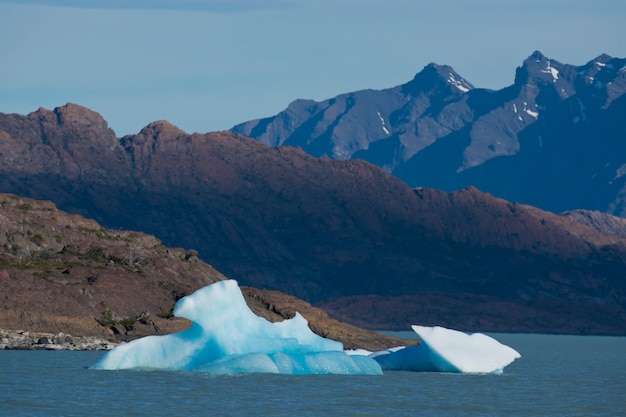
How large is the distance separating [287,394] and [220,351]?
951 cm

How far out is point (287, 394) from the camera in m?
75.0

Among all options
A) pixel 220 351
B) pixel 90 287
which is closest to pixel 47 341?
pixel 90 287

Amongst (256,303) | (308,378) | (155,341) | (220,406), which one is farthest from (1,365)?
(256,303)

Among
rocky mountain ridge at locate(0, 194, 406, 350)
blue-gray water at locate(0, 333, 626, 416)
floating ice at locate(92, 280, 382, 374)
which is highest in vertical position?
rocky mountain ridge at locate(0, 194, 406, 350)

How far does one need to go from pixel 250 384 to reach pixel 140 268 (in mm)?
78961

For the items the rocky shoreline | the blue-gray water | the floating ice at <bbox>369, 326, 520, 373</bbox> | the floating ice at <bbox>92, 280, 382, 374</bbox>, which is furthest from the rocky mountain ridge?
the floating ice at <bbox>369, 326, 520, 373</bbox>

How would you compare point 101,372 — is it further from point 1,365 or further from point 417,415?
point 417,415

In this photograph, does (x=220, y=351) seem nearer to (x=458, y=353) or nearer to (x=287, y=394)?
(x=287, y=394)

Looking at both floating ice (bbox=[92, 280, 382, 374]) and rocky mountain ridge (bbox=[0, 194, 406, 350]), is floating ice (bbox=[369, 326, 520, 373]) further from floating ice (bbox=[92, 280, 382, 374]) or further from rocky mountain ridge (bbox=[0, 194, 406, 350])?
rocky mountain ridge (bbox=[0, 194, 406, 350])

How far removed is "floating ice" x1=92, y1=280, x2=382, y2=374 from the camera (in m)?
81.9

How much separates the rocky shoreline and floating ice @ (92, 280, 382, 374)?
39197mm

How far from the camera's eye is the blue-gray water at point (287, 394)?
6638 centimetres

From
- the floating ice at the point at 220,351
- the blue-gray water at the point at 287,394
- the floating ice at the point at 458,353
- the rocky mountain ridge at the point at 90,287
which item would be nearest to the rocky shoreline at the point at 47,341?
the rocky mountain ridge at the point at 90,287

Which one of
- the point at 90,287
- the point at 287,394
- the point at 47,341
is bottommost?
the point at 287,394
